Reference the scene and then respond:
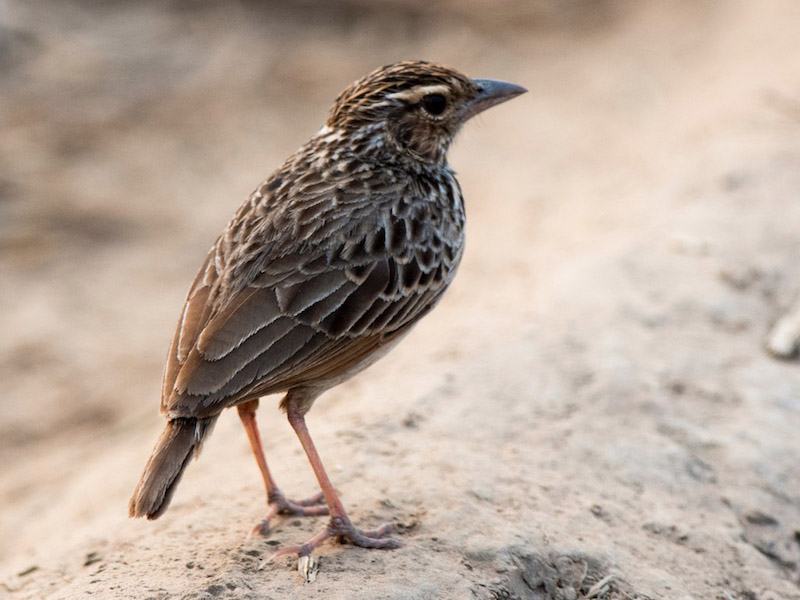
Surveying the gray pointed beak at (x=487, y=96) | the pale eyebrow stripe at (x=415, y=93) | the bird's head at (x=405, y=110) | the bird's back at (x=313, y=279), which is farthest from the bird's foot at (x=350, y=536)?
the gray pointed beak at (x=487, y=96)

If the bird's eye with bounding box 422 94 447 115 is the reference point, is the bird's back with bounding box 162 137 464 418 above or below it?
below

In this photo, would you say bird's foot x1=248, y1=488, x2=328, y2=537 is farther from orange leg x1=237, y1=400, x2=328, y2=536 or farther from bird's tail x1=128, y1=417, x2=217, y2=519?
bird's tail x1=128, y1=417, x2=217, y2=519

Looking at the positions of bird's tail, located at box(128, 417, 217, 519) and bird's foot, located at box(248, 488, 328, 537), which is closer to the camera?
bird's tail, located at box(128, 417, 217, 519)

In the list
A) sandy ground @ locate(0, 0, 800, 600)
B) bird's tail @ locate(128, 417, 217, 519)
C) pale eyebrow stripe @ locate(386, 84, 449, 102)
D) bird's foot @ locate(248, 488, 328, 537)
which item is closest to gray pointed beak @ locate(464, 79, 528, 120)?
pale eyebrow stripe @ locate(386, 84, 449, 102)

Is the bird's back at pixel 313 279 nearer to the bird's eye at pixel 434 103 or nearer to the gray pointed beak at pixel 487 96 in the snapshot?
the bird's eye at pixel 434 103

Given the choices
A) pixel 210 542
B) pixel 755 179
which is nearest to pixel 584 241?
pixel 755 179

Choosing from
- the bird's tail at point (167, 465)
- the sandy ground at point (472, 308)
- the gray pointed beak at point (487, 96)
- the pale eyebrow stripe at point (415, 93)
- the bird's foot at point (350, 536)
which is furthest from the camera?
the gray pointed beak at point (487, 96)

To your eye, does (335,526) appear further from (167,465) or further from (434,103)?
(434,103)
